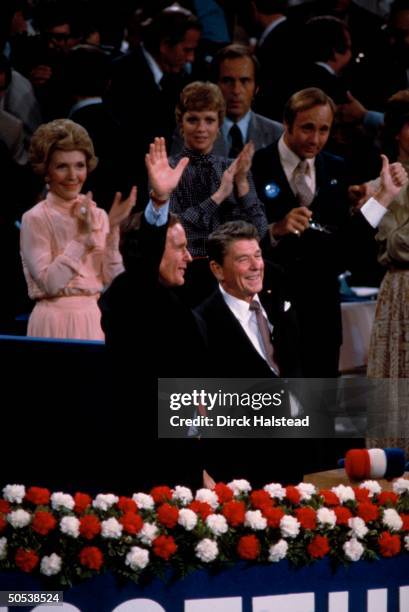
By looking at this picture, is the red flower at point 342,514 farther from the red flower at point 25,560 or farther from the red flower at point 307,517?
the red flower at point 25,560

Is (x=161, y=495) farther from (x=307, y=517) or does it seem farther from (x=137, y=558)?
(x=307, y=517)

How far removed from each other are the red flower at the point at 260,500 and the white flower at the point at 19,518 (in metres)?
0.65

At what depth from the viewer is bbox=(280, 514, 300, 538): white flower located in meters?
3.81

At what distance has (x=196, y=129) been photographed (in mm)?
5859

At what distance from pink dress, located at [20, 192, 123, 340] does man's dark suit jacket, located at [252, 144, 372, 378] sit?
2.62 ft

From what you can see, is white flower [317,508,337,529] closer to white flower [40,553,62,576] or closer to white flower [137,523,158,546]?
white flower [137,523,158,546]

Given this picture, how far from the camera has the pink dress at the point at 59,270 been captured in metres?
5.60

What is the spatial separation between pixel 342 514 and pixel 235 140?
9.05 ft

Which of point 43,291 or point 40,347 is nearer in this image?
point 40,347

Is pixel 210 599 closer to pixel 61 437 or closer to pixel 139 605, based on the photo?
pixel 139 605

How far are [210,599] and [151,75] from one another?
11.2 ft

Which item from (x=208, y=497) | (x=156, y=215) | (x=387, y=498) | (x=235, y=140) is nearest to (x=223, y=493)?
(x=208, y=497)

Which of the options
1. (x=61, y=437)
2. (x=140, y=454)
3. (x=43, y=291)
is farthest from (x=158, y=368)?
(x=43, y=291)

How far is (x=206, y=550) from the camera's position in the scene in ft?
12.1
